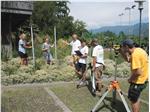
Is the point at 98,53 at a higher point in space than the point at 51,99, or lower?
higher

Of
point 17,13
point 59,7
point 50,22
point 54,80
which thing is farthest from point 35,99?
point 59,7

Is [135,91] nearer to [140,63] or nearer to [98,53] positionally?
[140,63]

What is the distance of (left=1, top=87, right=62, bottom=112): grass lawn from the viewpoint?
33.6ft

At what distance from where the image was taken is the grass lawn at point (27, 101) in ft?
33.6

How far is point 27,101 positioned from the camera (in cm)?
1126

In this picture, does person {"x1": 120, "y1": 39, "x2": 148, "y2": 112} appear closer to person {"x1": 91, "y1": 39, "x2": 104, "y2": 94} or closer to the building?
person {"x1": 91, "y1": 39, "x2": 104, "y2": 94}

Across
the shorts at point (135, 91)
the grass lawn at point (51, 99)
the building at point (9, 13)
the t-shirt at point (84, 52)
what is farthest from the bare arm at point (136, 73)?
the building at point (9, 13)

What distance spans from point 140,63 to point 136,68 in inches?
6.0

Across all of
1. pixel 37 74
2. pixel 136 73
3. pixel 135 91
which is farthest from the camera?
pixel 37 74

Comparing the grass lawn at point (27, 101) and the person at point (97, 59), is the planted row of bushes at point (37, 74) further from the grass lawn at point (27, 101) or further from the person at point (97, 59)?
the person at point (97, 59)

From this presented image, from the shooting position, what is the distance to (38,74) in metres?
14.9

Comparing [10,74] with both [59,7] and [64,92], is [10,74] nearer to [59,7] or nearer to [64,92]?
[64,92]

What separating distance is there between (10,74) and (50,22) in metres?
46.7

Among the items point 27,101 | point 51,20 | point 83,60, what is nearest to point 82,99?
point 27,101
